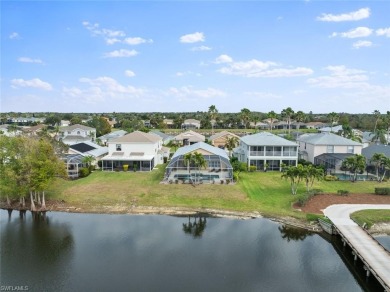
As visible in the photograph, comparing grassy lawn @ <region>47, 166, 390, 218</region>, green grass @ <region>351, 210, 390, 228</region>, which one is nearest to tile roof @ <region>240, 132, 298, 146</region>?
grassy lawn @ <region>47, 166, 390, 218</region>

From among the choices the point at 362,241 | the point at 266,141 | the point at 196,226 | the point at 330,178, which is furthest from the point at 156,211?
the point at 330,178

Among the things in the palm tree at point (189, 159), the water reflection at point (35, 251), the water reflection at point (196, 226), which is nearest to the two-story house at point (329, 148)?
the palm tree at point (189, 159)

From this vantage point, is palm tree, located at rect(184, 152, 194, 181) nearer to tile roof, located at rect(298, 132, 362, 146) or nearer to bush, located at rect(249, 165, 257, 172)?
bush, located at rect(249, 165, 257, 172)

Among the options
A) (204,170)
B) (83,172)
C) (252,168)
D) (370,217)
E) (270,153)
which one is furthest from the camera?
(270,153)

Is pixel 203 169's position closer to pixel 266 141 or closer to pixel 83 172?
pixel 266 141

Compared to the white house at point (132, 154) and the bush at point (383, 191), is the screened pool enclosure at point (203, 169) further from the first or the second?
the bush at point (383, 191)

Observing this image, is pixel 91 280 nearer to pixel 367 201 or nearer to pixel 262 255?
pixel 262 255
